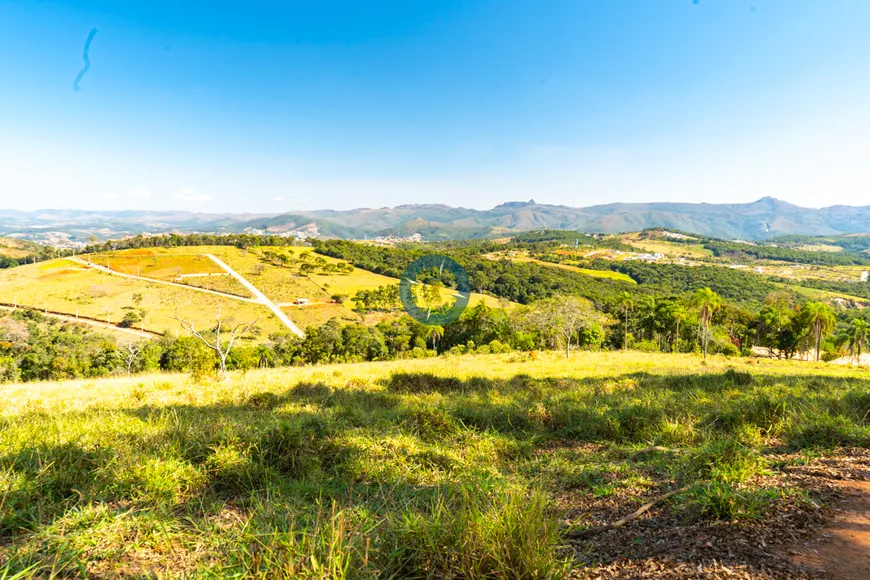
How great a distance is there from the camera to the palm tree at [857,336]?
174 ft

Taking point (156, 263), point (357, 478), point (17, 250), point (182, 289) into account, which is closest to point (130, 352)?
point (182, 289)

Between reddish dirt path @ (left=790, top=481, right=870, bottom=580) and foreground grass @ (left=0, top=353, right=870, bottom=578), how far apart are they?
0.37m

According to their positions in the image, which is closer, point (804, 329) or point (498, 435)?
point (498, 435)

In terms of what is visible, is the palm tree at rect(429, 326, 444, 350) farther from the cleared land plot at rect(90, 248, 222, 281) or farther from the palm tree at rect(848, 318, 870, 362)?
the cleared land plot at rect(90, 248, 222, 281)

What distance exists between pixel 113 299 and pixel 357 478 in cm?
8949

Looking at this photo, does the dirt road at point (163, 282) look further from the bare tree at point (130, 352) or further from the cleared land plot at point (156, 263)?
the bare tree at point (130, 352)

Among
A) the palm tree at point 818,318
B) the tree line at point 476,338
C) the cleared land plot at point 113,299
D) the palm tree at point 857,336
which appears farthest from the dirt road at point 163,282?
the palm tree at point 857,336

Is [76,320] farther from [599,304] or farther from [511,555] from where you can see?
[599,304]

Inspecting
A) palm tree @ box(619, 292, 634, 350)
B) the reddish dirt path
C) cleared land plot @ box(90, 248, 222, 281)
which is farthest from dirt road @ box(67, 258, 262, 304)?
the reddish dirt path

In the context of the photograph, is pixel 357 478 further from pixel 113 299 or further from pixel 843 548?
pixel 113 299

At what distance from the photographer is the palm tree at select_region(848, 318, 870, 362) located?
174 ft

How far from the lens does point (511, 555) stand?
2414 millimetres

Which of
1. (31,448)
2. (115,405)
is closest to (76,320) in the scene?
(115,405)

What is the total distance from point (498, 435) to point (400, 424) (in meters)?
1.71
